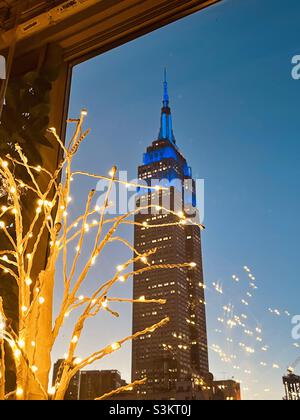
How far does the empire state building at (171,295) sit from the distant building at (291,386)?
0.26 metres

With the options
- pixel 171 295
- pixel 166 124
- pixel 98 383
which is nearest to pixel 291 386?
pixel 171 295

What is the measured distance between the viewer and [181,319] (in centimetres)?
153

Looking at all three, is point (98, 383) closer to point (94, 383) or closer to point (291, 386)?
point (94, 383)

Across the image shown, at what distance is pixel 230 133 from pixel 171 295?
74 cm

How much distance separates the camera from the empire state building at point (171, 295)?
141 centimetres

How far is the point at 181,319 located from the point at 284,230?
0.51 meters

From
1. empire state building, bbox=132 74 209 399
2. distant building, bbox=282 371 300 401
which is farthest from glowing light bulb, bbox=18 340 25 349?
distant building, bbox=282 371 300 401

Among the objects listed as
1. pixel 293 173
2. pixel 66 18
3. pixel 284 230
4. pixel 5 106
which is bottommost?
pixel 284 230

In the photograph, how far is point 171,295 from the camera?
155 cm

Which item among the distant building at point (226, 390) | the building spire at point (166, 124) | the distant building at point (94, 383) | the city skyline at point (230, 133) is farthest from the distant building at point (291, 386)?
the building spire at point (166, 124)

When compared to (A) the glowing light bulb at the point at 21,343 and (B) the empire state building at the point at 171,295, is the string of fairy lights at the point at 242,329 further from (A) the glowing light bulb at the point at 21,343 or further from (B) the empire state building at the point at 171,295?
(A) the glowing light bulb at the point at 21,343

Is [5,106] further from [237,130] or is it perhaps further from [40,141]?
[237,130]

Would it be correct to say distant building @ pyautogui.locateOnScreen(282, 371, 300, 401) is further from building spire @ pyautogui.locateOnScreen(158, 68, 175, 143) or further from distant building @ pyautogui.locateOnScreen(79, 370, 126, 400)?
building spire @ pyautogui.locateOnScreen(158, 68, 175, 143)
